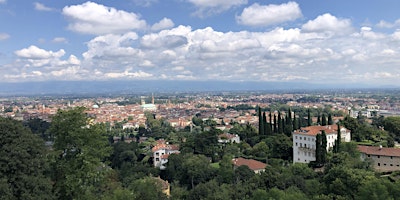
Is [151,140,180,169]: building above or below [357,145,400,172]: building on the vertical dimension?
below

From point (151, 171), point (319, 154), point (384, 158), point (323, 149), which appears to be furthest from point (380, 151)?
point (151, 171)

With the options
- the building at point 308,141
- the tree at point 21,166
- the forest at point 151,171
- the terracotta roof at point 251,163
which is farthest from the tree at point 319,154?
the tree at point 21,166

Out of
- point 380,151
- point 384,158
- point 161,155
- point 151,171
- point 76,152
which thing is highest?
point 76,152

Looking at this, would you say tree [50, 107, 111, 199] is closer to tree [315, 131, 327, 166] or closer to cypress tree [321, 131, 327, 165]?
tree [315, 131, 327, 166]

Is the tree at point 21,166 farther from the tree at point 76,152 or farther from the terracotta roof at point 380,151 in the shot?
the terracotta roof at point 380,151

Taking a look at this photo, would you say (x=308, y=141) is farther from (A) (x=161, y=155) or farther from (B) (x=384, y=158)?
(A) (x=161, y=155)

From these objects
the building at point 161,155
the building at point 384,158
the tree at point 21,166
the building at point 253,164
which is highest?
the tree at point 21,166

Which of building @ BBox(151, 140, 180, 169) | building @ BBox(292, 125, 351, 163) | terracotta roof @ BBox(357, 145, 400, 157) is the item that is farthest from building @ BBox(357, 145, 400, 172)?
building @ BBox(151, 140, 180, 169)
